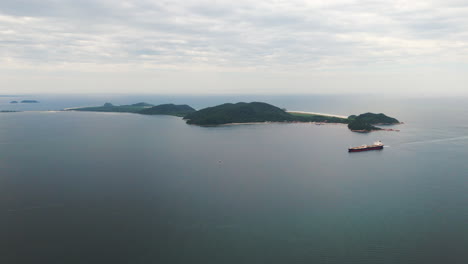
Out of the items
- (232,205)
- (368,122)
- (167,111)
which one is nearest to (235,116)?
(368,122)

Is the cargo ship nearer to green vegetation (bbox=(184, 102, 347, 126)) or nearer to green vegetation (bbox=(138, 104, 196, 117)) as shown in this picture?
green vegetation (bbox=(184, 102, 347, 126))

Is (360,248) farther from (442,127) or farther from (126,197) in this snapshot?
(442,127)

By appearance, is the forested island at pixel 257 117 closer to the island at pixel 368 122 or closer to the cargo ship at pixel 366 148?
the island at pixel 368 122

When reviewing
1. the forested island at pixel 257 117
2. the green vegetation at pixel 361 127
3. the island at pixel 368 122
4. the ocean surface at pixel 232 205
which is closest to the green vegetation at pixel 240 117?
the forested island at pixel 257 117

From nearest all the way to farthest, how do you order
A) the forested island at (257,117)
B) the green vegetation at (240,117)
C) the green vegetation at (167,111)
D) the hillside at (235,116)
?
1. the forested island at (257,117)
2. the hillside at (235,116)
3. the green vegetation at (240,117)
4. the green vegetation at (167,111)

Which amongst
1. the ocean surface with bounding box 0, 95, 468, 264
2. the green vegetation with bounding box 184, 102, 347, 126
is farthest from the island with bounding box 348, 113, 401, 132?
the ocean surface with bounding box 0, 95, 468, 264

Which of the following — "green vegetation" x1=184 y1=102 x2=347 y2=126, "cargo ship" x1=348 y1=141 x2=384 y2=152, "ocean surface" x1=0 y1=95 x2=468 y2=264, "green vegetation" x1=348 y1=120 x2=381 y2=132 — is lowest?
"ocean surface" x1=0 y1=95 x2=468 y2=264

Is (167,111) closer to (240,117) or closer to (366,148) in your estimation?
(240,117)

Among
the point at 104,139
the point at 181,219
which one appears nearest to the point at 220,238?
the point at 181,219
